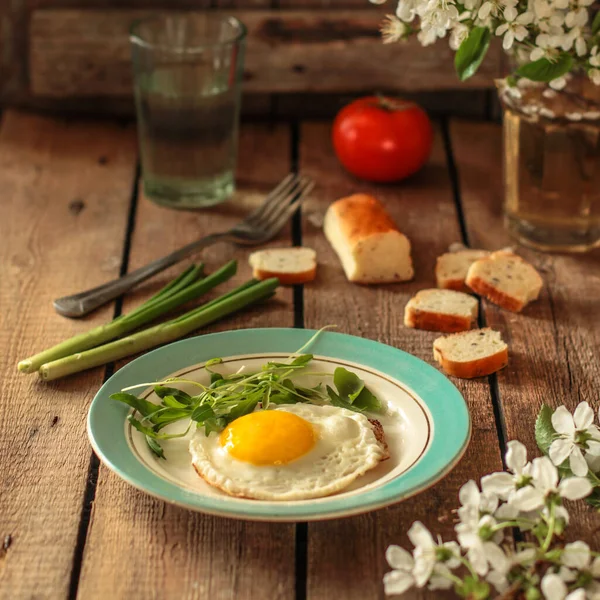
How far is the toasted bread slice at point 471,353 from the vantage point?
5.01 ft

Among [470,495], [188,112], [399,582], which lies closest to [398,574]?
[399,582]

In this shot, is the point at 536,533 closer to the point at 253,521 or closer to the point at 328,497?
the point at 328,497

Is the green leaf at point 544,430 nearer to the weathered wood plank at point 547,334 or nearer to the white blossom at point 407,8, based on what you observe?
the weathered wood plank at point 547,334

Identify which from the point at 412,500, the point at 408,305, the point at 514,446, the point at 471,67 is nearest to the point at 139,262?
the point at 408,305

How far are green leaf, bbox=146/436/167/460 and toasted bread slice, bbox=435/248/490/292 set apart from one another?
2.35 feet

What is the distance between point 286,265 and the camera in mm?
1810

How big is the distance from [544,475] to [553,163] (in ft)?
2.85

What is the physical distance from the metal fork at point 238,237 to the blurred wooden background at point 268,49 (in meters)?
0.38

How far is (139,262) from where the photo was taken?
6.15 feet

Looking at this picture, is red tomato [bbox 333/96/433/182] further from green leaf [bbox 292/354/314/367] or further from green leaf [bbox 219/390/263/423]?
green leaf [bbox 219/390/263/423]

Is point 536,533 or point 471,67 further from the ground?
point 471,67

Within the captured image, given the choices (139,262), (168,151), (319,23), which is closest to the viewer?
(139,262)

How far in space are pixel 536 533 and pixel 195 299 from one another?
0.85 metres

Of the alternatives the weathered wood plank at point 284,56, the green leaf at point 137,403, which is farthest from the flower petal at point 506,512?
the weathered wood plank at point 284,56
